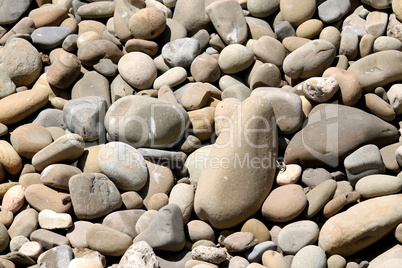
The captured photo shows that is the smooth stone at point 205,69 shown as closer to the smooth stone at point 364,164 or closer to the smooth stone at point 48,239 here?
the smooth stone at point 364,164

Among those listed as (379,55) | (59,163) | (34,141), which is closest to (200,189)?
(59,163)

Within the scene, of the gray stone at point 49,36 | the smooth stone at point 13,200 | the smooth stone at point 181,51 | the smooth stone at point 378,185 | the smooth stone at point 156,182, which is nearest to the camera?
the smooth stone at point 378,185

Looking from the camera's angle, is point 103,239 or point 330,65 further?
point 330,65

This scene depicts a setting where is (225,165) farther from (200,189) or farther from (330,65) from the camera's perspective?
(330,65)

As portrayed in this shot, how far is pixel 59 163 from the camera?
3.14 metres

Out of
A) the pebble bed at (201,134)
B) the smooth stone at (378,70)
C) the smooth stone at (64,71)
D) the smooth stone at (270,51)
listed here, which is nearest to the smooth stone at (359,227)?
the pebble bed at (201,134)

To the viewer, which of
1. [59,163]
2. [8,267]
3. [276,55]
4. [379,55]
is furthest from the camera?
[276,55]

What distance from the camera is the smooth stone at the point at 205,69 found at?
3588 mm

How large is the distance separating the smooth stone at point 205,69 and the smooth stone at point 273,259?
1.36m

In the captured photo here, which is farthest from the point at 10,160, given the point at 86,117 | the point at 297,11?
the point at 297,11

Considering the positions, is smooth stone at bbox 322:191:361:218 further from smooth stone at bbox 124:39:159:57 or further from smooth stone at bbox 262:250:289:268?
smooth stone at bbox 124:39:159:57

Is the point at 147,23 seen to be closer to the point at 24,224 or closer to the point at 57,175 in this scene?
the point at 57,175

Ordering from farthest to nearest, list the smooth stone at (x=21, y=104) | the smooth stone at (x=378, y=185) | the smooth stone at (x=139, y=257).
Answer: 1. the smooth stone at (x=21, y=104)
2. the smooth stone at (x=378, y=185)
3. the smooth stone at (x=139, y=257)

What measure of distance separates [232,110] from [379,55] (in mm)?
990
